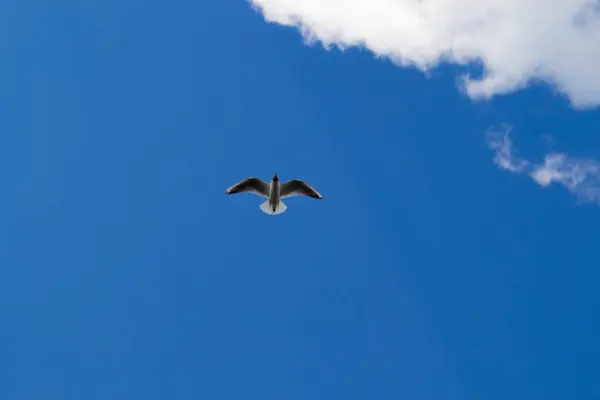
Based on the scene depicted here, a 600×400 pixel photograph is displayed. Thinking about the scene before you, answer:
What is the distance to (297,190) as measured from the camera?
325 feet

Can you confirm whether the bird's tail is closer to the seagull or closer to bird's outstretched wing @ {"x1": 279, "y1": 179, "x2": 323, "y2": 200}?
the seagull

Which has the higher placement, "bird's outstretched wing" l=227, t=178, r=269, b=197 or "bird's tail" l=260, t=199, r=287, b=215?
"bird's outstretched wing" l=227, t=178, r=269, b=197

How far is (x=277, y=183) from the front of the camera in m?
98.1

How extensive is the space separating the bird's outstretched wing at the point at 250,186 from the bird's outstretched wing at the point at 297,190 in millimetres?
921

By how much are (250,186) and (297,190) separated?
101 inches

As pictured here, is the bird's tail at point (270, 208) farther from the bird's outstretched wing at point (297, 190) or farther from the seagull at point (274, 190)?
the bird's outstretched wing at point (297, 190)

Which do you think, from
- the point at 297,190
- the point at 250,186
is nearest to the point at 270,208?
the point at 250,186

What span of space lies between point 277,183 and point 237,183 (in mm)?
2194

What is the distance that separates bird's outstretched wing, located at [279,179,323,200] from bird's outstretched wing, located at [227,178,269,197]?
92 cm

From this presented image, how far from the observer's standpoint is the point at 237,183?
3878 inches

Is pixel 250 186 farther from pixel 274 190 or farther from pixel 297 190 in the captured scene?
pixel 297 190

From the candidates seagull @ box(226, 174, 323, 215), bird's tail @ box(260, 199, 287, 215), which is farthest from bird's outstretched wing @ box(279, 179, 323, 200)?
bird's tail @ box(260, 199, 287, 215)

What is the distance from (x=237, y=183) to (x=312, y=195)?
164 inches

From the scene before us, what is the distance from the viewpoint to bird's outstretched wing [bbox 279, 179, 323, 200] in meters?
98.7
